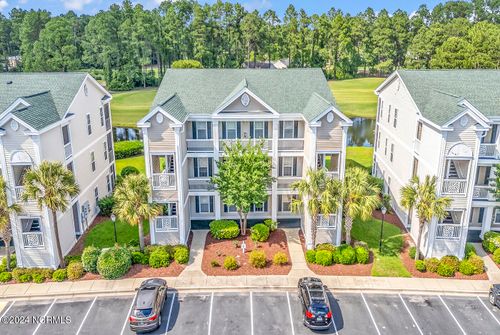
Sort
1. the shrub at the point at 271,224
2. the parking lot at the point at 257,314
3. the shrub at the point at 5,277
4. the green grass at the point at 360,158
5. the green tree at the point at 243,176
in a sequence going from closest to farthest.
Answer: the parking lot at the point at 257,314 → the shrub at the point at 5,277 → the green tree at the point at 243,176 → the shrub at the point at 271,224 → the green grass at the point at 360,158

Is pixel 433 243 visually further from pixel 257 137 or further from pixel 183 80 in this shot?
pixel 183 80

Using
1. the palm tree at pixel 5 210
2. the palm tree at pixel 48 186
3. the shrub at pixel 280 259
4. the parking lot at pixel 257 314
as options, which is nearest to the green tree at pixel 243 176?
the shrub at pixel 280 259

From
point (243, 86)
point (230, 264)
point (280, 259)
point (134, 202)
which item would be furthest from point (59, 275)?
point (243, 86)

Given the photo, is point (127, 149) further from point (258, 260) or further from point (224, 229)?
point (258, 260)

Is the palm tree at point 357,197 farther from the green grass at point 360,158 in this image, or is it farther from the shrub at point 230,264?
the green grass at point 360,158

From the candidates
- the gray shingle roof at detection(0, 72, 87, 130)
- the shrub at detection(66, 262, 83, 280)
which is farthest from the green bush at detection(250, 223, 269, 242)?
the gray shingle roof at detection(0, 72, 87, 130)

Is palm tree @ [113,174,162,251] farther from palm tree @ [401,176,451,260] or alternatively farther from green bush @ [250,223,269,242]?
palm tree @ [401,176,451,260]

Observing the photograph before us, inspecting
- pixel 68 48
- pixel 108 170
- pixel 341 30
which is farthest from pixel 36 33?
pixel 108 170
